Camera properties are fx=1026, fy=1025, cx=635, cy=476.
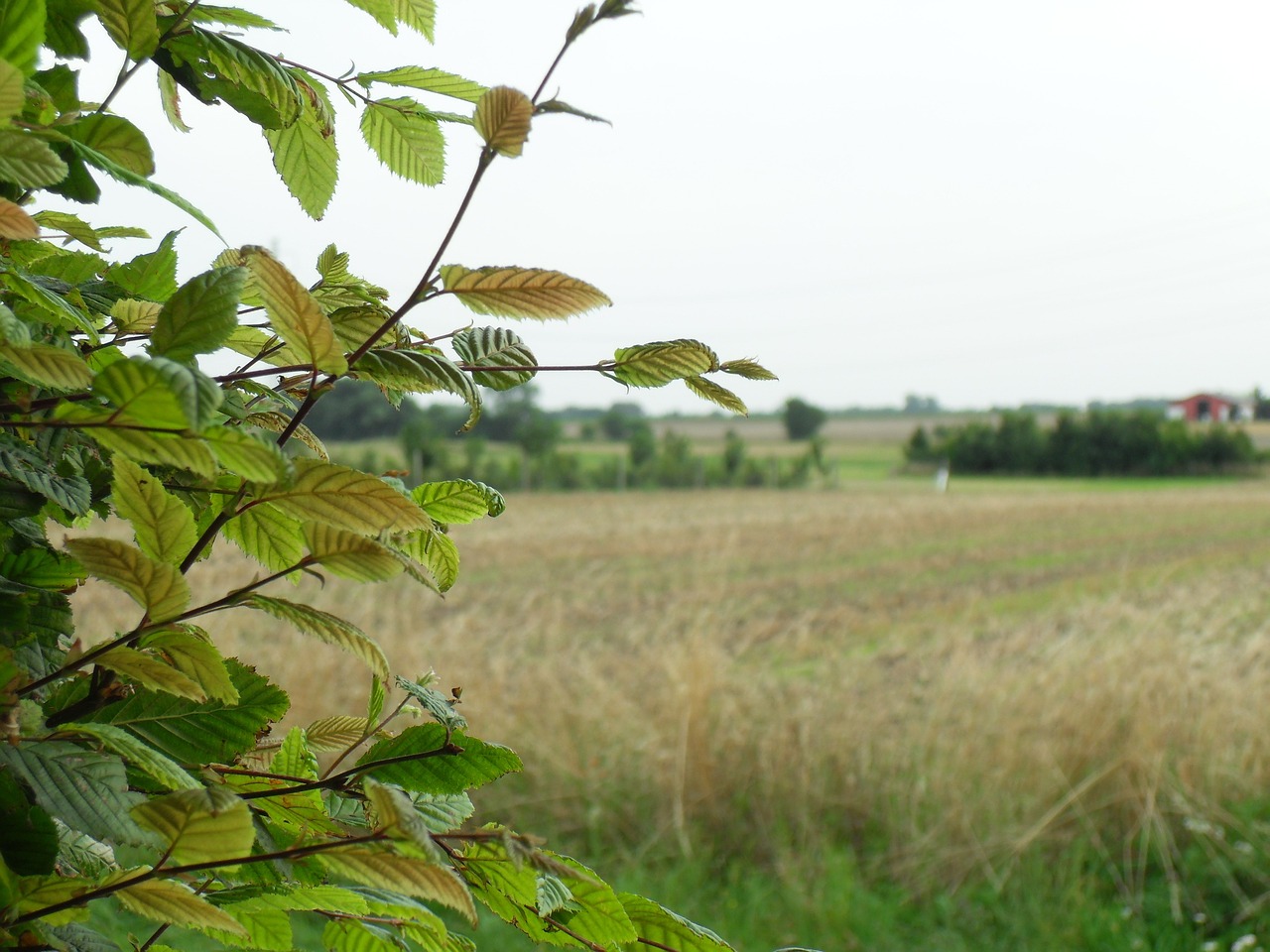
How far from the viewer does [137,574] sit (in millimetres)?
493

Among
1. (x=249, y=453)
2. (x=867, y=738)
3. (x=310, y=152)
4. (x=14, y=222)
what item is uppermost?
(x=310, y=152)

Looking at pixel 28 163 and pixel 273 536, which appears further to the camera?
pixel 273 536

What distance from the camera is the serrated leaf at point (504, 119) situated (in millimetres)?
466

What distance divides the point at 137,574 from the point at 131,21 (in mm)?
339

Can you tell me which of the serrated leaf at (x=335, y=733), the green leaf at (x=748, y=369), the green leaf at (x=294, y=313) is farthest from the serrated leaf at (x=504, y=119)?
the serrated leaf at (x=335, y=733)

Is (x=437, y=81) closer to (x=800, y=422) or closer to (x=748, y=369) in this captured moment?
(x=748, y=369)

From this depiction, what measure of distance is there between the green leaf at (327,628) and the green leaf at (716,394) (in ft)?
0.82

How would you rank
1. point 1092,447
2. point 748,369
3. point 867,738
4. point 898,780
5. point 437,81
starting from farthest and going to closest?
point 1092,447 → point 867,738 → point 898,780 → point 437,81 → point 748,369

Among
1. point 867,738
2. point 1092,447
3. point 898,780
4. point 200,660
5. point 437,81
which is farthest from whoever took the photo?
point 1092,447

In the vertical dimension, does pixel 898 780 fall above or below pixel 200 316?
below

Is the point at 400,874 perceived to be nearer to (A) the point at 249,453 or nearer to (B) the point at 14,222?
(A) the point at 249,453

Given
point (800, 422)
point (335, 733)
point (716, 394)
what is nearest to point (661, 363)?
point (716, 394)

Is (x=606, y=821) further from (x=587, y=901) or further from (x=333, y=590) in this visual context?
(x=333, y=590)

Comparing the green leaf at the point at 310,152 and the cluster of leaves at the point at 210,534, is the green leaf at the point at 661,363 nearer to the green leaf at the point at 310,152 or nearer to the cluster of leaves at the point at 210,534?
the cluster of leaves at the point at 210,534
